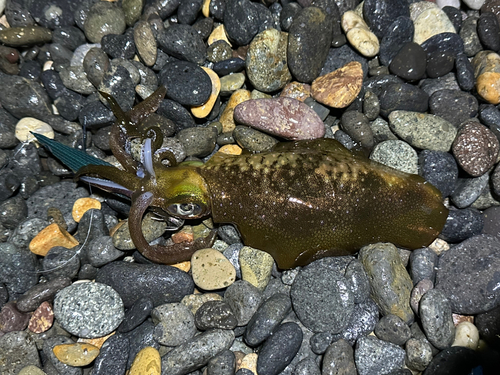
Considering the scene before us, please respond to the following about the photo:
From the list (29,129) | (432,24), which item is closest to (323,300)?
(432,24)

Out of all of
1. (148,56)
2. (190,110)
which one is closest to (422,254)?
(190,110)

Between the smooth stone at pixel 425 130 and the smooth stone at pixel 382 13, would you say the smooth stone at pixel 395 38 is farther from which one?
the smooth stone at pixel 425 130

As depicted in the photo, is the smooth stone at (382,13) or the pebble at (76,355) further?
the smooth stone at (382,13)

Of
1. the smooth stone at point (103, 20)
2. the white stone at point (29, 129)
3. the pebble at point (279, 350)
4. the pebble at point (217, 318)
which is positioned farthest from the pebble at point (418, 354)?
the smooth stone at point (103, 20)

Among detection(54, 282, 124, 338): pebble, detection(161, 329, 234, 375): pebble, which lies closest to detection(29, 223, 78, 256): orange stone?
detection(54, 282, 124, 338): pebble

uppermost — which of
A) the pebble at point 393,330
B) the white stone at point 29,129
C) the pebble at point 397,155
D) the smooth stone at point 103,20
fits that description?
the smooth stone at point 103,20

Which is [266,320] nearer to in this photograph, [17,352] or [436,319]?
[436,319]
